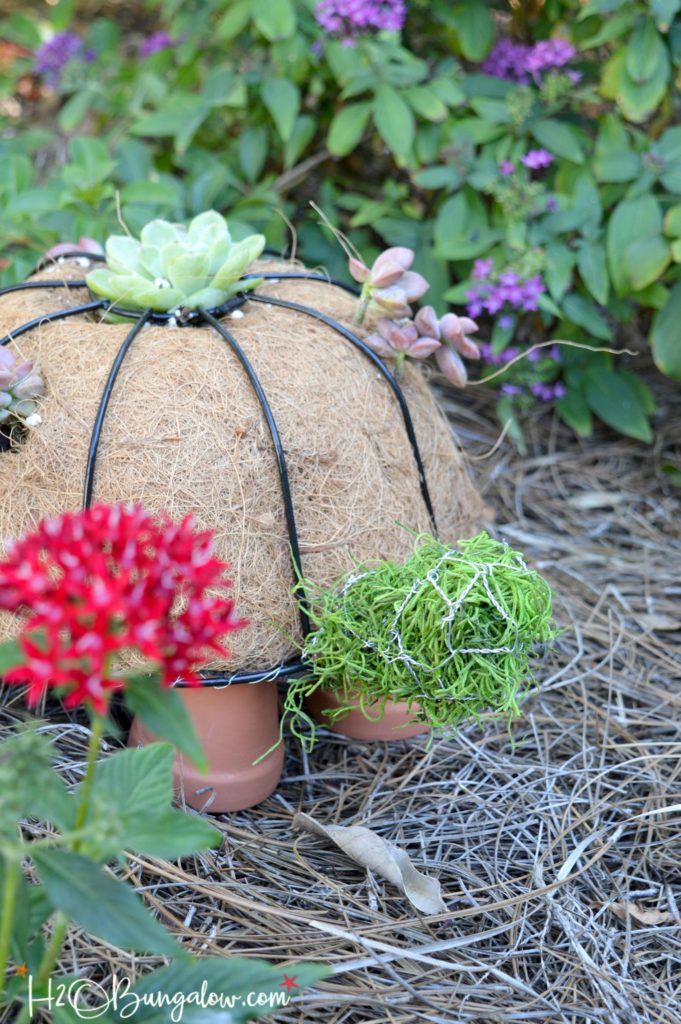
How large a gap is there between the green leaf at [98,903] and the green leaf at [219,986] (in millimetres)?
79

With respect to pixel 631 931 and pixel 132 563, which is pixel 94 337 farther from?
pixel 631 931

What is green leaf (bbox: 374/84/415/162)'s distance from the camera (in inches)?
70.4

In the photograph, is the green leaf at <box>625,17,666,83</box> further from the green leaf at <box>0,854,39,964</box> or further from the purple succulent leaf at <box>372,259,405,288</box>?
the green leaf at <box>0,854,39,964</box>

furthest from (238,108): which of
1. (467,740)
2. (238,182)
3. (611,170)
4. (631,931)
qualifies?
(631,931)

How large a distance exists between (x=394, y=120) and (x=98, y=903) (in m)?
1.54

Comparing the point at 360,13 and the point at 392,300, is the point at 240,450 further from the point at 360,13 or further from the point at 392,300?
the point at 360,13

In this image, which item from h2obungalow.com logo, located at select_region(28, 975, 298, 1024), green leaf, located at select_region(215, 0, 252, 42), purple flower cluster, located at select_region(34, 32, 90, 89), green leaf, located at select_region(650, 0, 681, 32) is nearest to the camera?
h2obungalow.com logo, located at select_region(28, 975, 298, 1024)

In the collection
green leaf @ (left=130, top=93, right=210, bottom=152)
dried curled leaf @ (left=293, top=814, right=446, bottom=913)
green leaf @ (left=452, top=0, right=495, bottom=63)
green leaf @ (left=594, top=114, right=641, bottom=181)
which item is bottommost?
dried curled leaf @ (left=293, top=814, right=446, bottom=913)

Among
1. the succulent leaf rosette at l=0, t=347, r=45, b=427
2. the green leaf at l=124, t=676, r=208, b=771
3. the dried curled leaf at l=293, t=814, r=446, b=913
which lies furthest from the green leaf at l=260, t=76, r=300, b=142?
the green leaf at l=124, t=676, r=208, b=771

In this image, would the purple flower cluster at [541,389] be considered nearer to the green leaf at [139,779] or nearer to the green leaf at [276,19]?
the green leaf at [276,19]

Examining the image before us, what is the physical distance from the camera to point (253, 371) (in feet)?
3.95

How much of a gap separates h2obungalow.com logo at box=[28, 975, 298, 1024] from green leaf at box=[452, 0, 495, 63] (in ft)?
5.75

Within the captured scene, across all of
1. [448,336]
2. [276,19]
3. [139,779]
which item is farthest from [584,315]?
[139,779]

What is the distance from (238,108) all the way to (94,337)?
1148 mm
